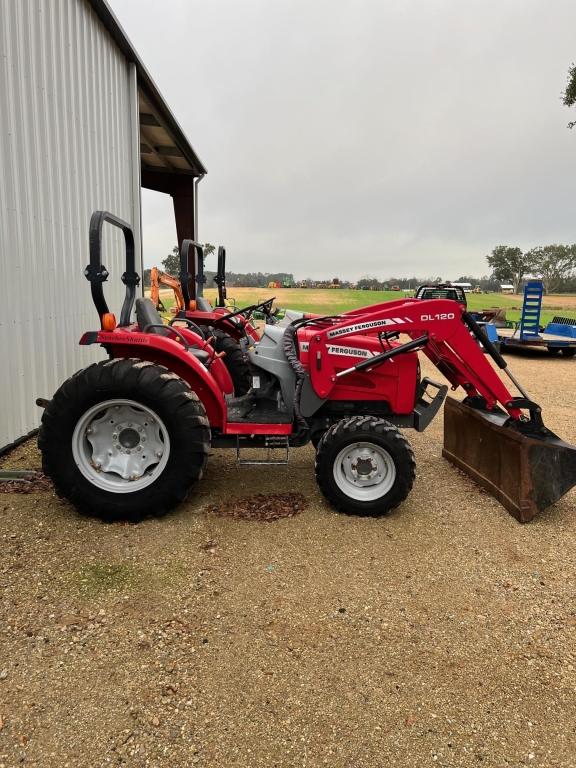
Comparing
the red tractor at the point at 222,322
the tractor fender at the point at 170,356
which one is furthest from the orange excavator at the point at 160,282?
the tractor fender at the point at 170,356

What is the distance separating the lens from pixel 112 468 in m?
3.42

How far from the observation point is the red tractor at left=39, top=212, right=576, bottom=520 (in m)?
3.28

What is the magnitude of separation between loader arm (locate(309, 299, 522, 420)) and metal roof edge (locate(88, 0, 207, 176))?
17.0 feet

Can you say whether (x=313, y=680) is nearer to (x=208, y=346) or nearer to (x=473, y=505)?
(x=473, y=505)

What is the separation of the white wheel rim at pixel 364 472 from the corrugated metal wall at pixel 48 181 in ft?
9.90

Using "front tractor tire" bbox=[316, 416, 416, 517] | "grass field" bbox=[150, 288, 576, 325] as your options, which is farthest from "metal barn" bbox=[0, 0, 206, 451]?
"grass field" bbox=[150, 288, 576, 325]

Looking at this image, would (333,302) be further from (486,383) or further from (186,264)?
(486,383)

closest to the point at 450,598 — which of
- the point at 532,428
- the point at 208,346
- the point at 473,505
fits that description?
the point at 473,505

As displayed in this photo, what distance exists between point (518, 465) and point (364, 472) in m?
1.05

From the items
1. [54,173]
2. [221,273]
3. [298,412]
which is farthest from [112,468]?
[221,273]

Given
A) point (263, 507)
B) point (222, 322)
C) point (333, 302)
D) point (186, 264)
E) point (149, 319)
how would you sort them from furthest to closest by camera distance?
point (333, 302) < point (222, 322) < point (186, 264) < point (149, 319) < point (263, 507)

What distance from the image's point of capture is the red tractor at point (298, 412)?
3.28m

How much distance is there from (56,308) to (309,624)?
4320mm

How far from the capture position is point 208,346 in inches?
170
